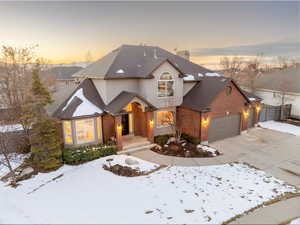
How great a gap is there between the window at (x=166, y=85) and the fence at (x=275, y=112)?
12.4m

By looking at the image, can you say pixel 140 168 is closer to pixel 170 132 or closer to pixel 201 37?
pixel 170 132

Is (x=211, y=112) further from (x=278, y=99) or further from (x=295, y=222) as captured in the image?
(x=278, y=99)

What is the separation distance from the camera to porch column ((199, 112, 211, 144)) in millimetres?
13336

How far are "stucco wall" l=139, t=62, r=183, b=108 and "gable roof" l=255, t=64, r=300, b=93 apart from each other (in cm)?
1573

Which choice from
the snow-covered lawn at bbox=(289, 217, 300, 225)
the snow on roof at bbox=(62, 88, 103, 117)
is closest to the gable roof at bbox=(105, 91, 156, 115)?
the snow on roof at bbox=(62, 88, 103, 117)

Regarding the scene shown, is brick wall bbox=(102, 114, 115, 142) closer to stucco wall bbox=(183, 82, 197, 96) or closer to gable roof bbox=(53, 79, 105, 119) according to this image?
gable roof bbox=(53, 79, 105, 119)

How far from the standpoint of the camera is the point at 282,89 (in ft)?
69.1

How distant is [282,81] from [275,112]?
5.90 meters

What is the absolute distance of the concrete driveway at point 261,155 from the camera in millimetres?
9938

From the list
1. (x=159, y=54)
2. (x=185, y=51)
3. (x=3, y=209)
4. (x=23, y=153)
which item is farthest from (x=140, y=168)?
(x=185, y=51)

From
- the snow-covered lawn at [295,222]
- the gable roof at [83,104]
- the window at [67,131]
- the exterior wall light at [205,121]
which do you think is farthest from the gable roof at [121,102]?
the snow-covered lawn at [295,222]

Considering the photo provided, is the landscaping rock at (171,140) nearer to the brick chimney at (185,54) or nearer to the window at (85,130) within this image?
the window at (85,130)

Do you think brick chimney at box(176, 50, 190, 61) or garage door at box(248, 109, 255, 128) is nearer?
garage door at box(248, 109, 255, 128)

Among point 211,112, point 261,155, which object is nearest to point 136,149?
point 211,112
